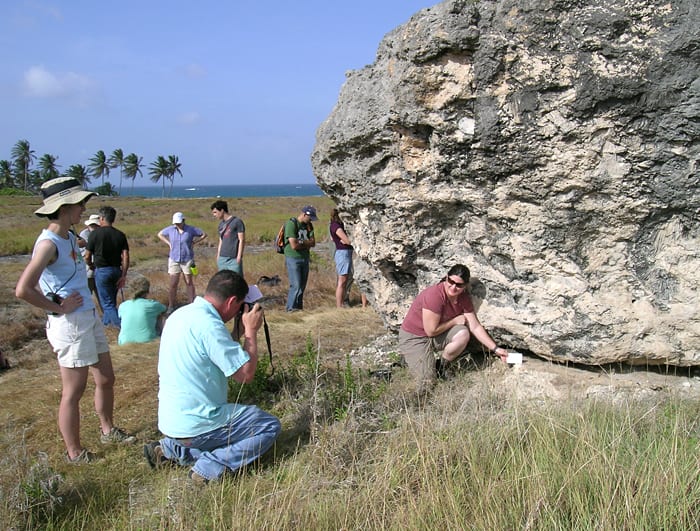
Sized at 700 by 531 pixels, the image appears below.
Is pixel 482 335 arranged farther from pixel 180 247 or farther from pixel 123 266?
pixel 180 247

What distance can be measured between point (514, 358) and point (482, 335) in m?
0.36

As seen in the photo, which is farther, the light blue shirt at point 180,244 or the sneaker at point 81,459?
the light blue shirt at point 180,244

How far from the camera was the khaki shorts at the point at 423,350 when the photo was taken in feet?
17.4

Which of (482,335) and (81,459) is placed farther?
(482,335)

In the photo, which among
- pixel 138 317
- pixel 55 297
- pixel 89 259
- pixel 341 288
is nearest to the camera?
pixel 55 297

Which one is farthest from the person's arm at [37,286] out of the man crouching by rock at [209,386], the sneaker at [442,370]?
the sneaker at [442,370]

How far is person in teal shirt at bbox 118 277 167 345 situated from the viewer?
7062mm

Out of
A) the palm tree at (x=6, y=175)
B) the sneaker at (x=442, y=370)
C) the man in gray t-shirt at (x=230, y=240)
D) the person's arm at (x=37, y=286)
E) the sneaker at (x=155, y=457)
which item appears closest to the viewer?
the person's arm at (x=37, y=286)

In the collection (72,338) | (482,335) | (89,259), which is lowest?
(482,335)

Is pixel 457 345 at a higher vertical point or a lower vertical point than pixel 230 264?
lower

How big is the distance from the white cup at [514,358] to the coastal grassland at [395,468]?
146 mm

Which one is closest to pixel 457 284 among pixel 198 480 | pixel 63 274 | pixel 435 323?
pixel 435 323

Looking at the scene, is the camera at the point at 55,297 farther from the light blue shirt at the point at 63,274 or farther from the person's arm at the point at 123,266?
the person's arm at the point at 123,266

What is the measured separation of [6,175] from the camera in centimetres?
7681
